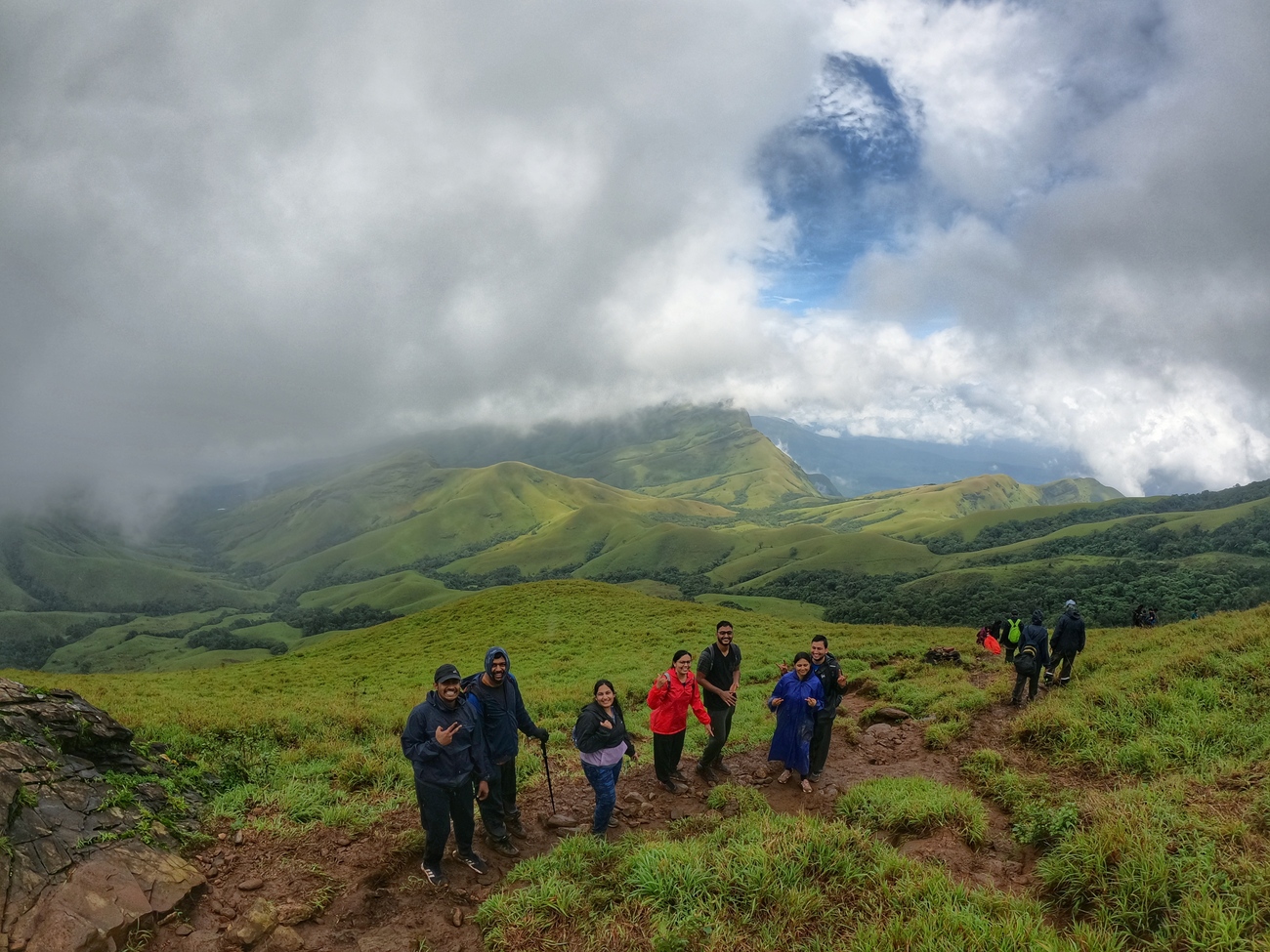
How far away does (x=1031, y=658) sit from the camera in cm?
1442

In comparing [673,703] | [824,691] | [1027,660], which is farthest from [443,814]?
[1027,660]

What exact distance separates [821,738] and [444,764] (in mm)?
6804

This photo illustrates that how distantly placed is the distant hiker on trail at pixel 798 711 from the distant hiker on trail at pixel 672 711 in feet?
4.57

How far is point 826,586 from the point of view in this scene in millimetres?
157000

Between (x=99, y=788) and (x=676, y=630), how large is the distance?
103 feet

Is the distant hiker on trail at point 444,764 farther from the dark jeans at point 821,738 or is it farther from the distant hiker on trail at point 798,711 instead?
the dark jeans at point 821,738

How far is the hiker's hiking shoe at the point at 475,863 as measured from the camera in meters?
8.16

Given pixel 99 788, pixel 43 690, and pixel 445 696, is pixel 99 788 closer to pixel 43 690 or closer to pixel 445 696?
pixel 43 690

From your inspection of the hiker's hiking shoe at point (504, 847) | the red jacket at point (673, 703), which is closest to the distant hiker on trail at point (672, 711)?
the red jacket at point (673, 703)

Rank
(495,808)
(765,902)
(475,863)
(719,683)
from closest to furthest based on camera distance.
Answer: (765,902), (475,863), (495,808), (719,683)

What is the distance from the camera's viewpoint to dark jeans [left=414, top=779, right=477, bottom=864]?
25.8ft

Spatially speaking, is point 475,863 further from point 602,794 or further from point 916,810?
point 916,810

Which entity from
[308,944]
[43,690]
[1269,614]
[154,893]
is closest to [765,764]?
[308,944]

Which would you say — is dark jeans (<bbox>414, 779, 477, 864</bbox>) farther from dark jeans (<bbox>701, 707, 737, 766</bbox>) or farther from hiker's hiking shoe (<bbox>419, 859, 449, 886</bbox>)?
dark jeans (<bbox>701, 707, 737, 766</bbox>)
